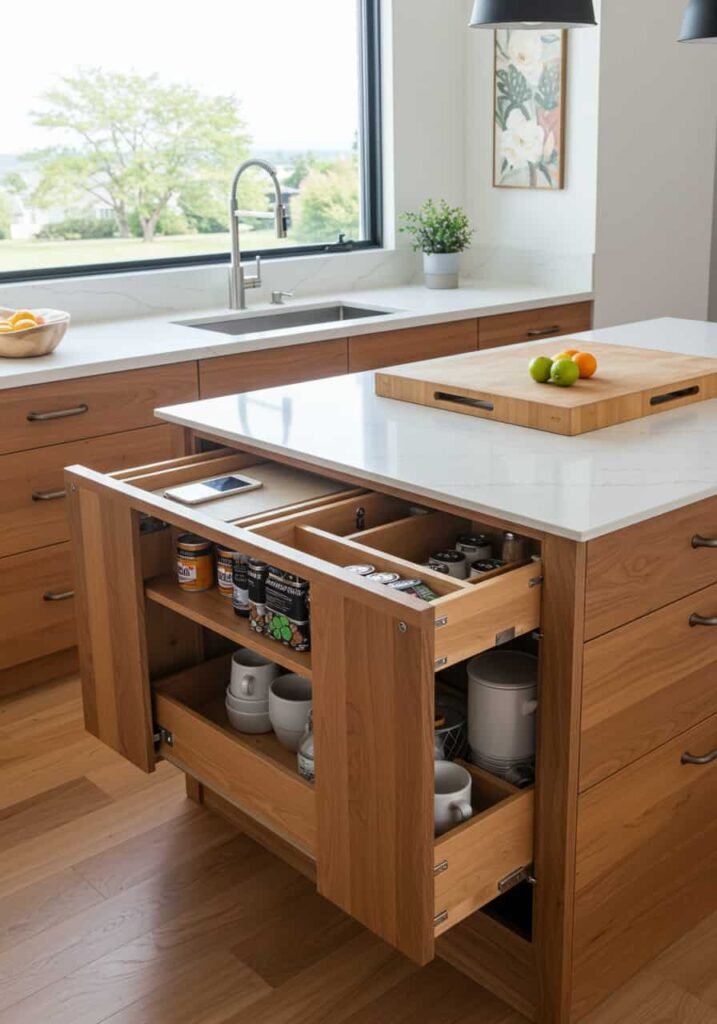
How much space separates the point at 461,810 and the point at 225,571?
0.56 metres

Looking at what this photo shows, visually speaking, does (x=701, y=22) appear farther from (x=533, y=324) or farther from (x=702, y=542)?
(x=533, y=324)

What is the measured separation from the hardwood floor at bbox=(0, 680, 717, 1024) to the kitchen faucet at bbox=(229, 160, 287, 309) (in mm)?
1895

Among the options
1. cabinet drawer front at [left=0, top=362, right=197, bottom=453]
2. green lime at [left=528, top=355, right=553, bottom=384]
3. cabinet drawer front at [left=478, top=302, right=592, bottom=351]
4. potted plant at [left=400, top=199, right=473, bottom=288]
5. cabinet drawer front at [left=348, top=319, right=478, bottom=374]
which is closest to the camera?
green lime at [left=528, top=355, right=553, bottom=384]

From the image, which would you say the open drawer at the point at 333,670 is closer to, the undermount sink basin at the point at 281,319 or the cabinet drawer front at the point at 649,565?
the cabinet drawer front at the point at 649,565

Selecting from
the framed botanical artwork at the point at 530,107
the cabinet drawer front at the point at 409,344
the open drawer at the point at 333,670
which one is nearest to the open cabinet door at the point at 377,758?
the open drawer at the point at 333,670

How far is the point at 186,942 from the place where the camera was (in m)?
2.04

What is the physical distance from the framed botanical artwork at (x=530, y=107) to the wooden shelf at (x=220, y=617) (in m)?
2.85

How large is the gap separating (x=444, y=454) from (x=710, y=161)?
10.3 ft

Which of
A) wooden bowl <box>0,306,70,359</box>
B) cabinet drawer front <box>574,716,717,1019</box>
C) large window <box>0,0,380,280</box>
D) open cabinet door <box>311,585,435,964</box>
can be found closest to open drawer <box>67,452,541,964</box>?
open cabinet door <box>311,585,435,964</box>

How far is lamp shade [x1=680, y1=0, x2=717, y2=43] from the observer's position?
7.82 feet

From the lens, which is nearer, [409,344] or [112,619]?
[112,619]

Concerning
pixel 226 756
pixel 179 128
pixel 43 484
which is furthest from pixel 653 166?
pixel 226 756

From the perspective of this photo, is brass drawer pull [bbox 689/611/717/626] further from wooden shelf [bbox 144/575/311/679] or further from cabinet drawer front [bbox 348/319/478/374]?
cabinet drawer front [bbox 348/319/478/374]

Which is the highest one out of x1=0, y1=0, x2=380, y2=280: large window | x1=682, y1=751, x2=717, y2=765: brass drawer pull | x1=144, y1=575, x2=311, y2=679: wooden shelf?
x1=0, y1=0, x2=380, y2=280: large window
